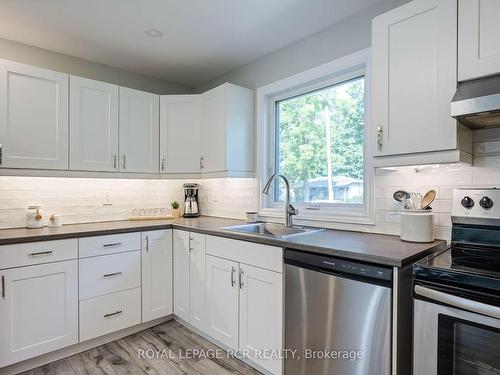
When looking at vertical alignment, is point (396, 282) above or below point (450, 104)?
below

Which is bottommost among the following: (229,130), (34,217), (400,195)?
(34,217)

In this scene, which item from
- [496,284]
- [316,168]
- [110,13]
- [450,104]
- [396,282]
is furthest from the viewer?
[316,168]

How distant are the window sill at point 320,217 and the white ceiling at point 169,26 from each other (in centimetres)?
146

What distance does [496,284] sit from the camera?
3.37ft

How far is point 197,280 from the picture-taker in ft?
8.02

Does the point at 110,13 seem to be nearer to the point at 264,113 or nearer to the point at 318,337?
the point at 264,113

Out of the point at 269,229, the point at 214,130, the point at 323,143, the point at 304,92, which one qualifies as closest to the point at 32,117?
the point at 214,130

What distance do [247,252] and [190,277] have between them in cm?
79

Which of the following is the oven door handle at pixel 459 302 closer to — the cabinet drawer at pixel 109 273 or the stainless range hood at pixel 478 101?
the stainless range hood at pixel 478 101

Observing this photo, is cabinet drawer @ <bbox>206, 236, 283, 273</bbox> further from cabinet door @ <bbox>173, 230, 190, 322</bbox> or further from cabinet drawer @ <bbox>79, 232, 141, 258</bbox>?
cabinet drawer @ <bbox>79, 232, 141, 258</bbox>

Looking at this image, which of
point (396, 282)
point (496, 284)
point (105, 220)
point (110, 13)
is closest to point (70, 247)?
point (105, 220)

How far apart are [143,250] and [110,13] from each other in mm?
1839

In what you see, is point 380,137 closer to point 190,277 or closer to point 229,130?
point 229,130

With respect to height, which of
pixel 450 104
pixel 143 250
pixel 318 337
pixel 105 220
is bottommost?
pixel 318 337
